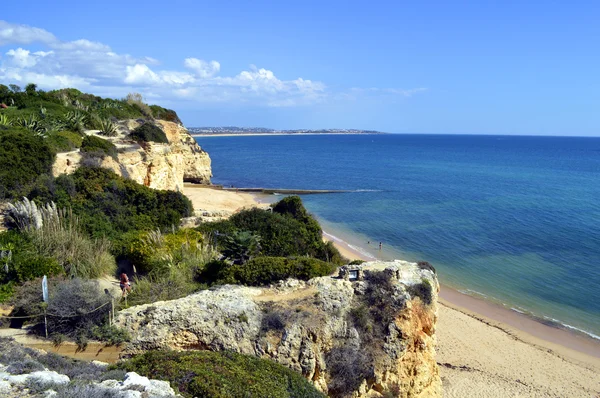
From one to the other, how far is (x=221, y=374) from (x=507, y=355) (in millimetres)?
14669

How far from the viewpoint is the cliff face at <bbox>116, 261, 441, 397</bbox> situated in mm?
8812

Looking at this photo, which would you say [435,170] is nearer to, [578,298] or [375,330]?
[578,298]

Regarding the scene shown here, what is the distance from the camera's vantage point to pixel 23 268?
1030 cm

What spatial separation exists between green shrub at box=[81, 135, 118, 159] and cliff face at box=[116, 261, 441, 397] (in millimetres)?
13582

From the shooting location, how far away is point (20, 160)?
17844 mm

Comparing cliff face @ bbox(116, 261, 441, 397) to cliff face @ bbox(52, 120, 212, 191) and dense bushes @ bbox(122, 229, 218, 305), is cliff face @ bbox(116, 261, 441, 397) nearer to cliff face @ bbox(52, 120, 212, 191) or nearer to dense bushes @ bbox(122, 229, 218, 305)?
dense bushes @ bbox(122, 229, 218, 305)

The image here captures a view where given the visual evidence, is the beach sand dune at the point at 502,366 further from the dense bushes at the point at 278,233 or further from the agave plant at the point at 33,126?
the agave plant at the point at 33,126

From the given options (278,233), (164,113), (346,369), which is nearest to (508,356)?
(278,233)

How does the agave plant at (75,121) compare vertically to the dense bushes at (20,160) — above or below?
above

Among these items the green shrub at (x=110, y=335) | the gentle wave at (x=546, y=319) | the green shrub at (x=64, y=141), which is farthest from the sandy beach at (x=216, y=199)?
the green shrub at (x=110, y=335)

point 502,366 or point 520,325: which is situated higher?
point 520,325

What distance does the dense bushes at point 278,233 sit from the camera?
15.6m

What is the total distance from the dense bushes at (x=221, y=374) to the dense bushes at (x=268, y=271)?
2945 millimetres

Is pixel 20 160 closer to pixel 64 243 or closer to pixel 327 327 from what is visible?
pixel 64 243
